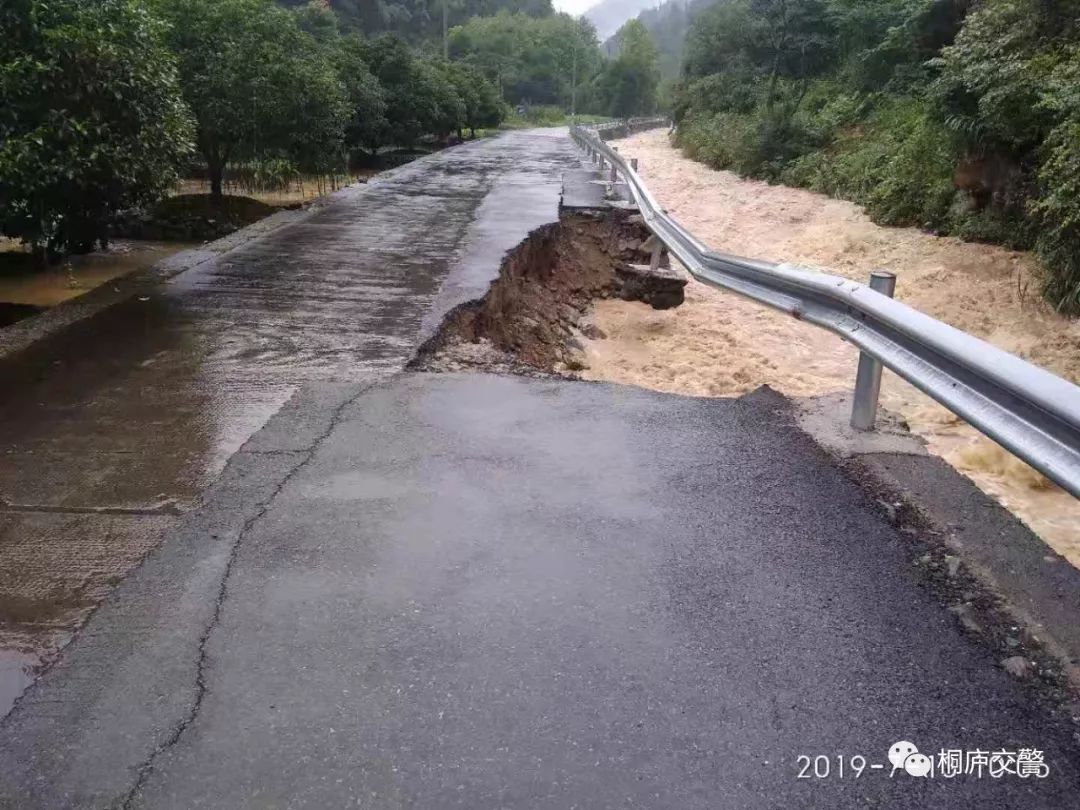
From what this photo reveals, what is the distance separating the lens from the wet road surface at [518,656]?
2.09 m

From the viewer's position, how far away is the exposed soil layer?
6.19 meters

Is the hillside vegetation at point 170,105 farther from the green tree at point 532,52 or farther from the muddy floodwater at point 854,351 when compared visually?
the green tree at point 532,52

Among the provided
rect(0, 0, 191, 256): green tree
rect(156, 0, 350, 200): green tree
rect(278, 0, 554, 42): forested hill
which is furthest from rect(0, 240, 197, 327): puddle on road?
rect(278, 0, 554, 42): forested hill

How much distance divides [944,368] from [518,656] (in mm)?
1962

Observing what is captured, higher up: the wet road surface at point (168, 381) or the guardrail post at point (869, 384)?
the guardrail post at point (869, 384)

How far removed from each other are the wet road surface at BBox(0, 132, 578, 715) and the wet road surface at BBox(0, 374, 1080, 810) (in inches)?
8.8

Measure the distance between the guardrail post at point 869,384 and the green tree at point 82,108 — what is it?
5.73 metres

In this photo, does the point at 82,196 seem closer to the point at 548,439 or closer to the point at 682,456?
the point at 548,439

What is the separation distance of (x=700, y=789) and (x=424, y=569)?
4.25 feet

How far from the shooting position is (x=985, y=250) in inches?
511

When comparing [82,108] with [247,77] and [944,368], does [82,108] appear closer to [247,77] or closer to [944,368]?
[944,368]

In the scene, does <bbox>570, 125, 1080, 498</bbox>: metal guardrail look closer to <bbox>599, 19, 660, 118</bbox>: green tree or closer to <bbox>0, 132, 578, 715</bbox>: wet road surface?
<bbox>0, 132, 578, 715</bbox>: wet road surface

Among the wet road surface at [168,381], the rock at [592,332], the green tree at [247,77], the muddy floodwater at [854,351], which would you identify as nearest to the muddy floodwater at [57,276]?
the wet road surface at [168,381]

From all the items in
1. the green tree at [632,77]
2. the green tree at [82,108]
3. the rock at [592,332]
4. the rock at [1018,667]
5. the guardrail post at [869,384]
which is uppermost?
the green tree at [632,77]
